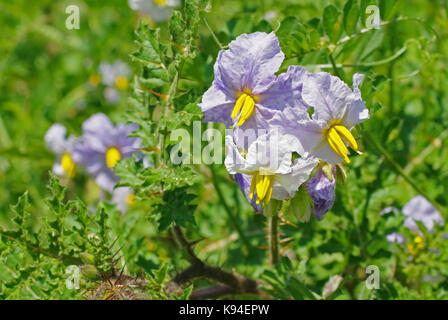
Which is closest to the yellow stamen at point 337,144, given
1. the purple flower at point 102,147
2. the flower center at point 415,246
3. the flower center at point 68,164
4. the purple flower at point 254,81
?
the purple flower at point 254,81

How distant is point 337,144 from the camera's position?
1042 millimetres

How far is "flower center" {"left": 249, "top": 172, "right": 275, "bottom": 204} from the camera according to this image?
41.7 inches

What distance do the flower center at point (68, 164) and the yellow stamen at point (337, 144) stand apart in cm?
165

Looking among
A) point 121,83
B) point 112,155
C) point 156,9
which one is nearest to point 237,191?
point 112,155

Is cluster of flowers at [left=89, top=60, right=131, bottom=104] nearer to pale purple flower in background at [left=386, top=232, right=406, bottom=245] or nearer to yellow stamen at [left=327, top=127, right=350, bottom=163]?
pale purple flower in background at [left=386, top=232, right=406, bottom=245]

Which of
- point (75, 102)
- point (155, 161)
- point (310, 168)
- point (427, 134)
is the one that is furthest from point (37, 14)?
point (310, 168)

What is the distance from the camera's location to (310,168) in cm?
107

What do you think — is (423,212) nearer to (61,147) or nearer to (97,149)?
(97,149)

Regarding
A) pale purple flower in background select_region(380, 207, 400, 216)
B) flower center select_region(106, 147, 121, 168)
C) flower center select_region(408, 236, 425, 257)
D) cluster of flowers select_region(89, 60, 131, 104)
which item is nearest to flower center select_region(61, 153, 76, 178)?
flower center select_region(106, 147, 121, 168)

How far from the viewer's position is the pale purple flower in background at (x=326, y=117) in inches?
41.3

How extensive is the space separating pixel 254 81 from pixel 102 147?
1231 mm

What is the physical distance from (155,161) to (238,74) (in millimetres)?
407
